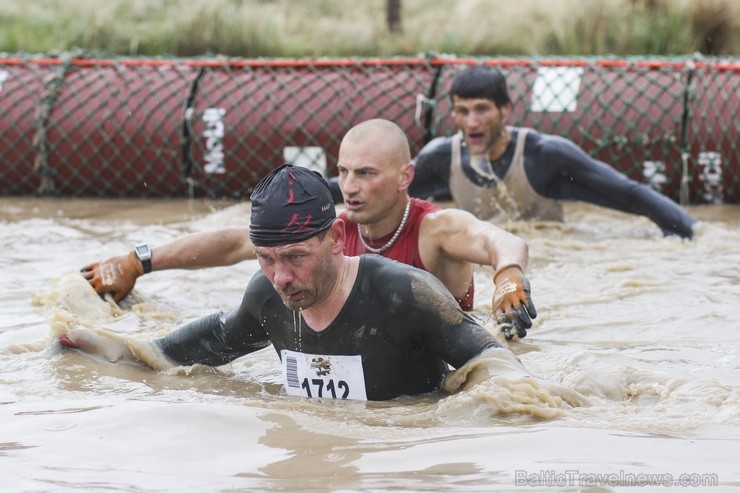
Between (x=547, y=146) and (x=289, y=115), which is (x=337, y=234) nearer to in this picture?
(x=547, y=146)

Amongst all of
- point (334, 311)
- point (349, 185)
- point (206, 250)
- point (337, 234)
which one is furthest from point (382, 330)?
point (206, 250)

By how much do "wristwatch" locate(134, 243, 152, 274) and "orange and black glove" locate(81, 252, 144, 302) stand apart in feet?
0.06

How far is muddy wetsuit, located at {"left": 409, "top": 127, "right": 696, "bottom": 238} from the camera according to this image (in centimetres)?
681

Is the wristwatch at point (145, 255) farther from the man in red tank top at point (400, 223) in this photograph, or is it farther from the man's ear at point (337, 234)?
the man's ear at point (337, 234)

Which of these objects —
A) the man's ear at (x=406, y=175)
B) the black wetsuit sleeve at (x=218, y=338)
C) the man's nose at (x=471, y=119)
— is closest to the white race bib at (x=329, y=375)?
the black wetsuit sleeve at (x=218, y=338)

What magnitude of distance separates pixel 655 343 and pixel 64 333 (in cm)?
233

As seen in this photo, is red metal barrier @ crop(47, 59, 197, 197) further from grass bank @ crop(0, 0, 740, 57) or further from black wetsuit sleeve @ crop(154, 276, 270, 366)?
black wetsuit sleeve @ crop(154, 276, 270, 366)

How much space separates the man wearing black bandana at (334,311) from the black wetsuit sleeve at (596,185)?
3.35 meters

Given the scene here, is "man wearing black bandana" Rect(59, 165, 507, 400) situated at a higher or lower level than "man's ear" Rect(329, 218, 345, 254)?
lower

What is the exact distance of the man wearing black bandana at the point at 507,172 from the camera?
671 centimetres

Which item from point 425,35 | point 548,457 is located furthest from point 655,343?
point 425,35

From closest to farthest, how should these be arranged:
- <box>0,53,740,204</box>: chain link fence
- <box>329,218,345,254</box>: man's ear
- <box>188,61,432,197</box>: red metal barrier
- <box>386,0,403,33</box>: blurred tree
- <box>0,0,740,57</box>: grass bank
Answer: <box>329,218,345,254</box>: man's ear → <box>0,53,740,204</box>: chain link fence → <box>188,61,432,197</box>: red metal barrier → <box>0,0,740,57</box>: grass bank → <box>386,0,403,33</box>: blurred tree

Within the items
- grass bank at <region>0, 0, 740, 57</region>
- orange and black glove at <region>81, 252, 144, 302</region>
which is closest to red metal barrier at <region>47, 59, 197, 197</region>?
grass bank at <region>0, 0, 740, 57</region>

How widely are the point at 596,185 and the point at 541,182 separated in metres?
0.33
